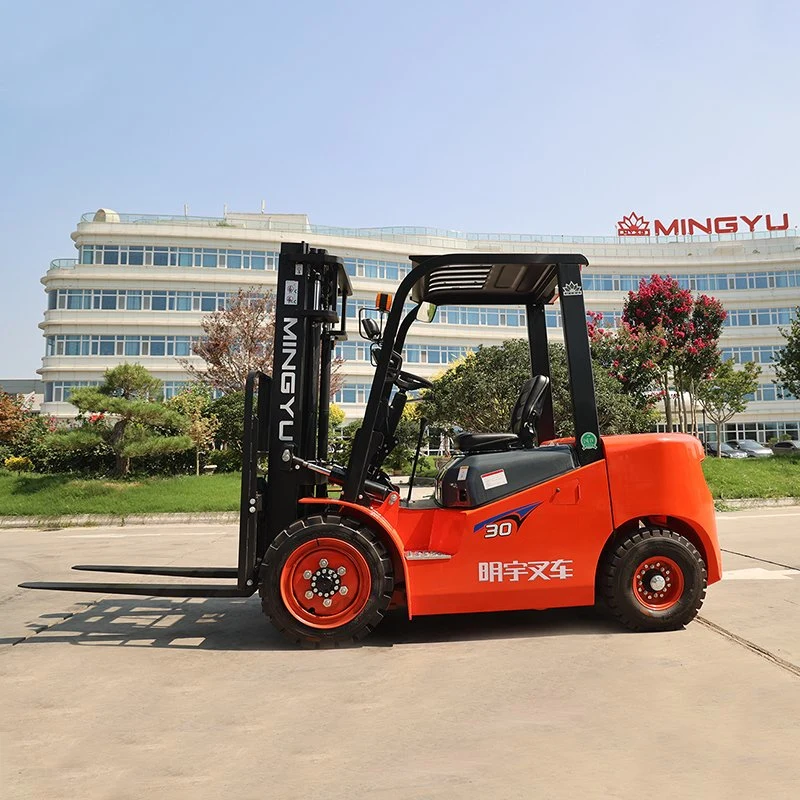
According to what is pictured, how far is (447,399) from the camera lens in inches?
849

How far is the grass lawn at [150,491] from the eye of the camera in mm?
15719

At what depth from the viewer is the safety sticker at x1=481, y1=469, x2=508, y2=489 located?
5.07 m

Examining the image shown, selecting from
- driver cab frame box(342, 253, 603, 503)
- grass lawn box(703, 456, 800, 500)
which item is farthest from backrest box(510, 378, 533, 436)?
Result: grass lawn box(703, 456, 800, 500)

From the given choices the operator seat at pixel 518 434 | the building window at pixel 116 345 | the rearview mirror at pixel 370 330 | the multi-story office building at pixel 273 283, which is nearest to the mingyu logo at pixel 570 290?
the operator seat at pixel 518 434

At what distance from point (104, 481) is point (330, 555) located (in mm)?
14824

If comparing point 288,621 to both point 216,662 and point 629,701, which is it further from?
point 629,701

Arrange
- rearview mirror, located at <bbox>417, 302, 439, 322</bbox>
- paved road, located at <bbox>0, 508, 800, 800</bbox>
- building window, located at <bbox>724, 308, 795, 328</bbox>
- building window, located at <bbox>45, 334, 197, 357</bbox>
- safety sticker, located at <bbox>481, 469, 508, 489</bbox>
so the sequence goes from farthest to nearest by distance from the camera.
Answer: building window, located at <bbox>724, 308, 795, 328</bbox>, building window, located at <bbox>45, 334, 197, 357</bbox>, rearview mirror, located at <bbox>417, 302, 439, 322</bbox>, safety sticker, located at <bbox>481, 469, 508, 489</bbox>, paved road, located at <bbox>0, 508, 800, 800</bbox>

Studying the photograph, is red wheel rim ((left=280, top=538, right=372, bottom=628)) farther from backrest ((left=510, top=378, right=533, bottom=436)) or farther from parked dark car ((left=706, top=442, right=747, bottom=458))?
parked dark car ((left=706, top=442, right=747, bottom=458))

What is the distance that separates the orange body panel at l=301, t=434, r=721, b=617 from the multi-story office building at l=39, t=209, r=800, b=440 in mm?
40536

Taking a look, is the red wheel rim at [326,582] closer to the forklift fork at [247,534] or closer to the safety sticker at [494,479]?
the forklift fork at [247,534]

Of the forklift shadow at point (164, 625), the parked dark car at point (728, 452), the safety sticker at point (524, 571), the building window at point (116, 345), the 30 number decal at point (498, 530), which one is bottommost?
the forklift shadow at point (164, 625)

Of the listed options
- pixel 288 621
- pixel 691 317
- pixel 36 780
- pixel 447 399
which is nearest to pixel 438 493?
pixel 288 621

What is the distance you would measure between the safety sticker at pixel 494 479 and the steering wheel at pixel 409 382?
0.80 m

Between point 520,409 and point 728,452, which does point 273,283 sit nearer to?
point 728,452
